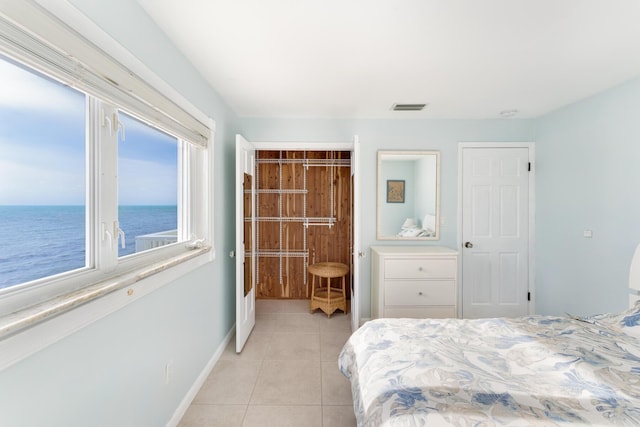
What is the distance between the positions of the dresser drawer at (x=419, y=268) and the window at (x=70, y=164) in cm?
193

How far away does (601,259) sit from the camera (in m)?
2.37

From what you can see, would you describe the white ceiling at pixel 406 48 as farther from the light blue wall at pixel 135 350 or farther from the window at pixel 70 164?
the window at pixel 70 164

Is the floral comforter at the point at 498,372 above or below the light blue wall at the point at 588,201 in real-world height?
below

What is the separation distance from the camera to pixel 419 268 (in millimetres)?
2730

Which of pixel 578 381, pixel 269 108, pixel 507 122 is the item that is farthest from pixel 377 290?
pixel 507 122

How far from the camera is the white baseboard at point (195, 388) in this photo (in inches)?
67.1

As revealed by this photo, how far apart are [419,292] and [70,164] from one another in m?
2.76

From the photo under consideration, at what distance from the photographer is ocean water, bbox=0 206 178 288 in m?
0.86

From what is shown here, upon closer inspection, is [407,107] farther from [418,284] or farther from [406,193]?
[418,284]

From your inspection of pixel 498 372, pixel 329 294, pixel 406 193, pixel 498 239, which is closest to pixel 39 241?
pixel 498 372

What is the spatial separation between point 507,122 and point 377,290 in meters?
2.42

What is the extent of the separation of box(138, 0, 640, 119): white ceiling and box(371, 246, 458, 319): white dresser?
1.55m

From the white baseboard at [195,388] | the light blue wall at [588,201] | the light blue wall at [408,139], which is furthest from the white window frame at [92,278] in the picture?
the light blue wall at [588,201]

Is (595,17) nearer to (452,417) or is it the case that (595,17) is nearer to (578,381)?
(578,381)
